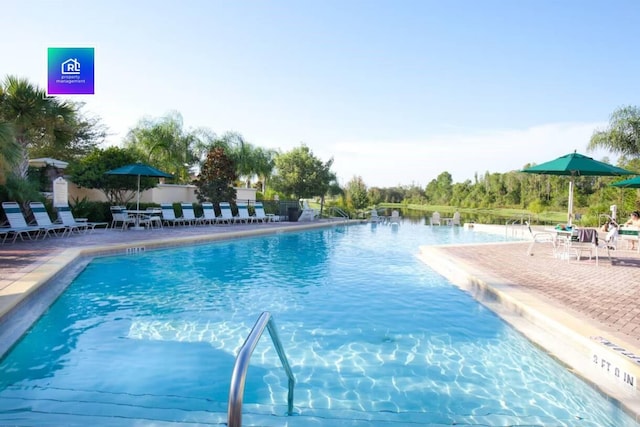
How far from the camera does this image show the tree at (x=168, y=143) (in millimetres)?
27642

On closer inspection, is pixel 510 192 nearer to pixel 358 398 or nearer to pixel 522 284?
pixel 522 284

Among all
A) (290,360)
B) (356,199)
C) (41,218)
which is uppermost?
(356,199)

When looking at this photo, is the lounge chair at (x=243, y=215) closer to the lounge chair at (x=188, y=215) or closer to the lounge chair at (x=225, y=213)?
the lounge chair at (x=225, y=213)

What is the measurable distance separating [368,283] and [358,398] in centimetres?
407

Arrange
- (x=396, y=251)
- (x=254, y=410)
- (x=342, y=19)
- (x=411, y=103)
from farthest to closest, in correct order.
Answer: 1. (x=411, y=103)
2. (x=342, y=19)
3. (x=396, y=251)
4. (x=254, y=410)

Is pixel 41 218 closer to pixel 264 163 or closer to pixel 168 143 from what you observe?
pixel 168 143

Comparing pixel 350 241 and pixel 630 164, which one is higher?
pixel 630 164

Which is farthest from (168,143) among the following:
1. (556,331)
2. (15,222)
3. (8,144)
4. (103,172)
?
(556,331)

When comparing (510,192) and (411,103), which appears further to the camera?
(510,192)

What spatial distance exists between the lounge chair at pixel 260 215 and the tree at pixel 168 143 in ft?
33.8

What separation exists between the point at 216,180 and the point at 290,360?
1526cm

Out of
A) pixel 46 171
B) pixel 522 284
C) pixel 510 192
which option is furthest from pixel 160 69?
pixel 510 192

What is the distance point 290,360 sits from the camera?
3979 millimetres

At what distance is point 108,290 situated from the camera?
20.9 feet
